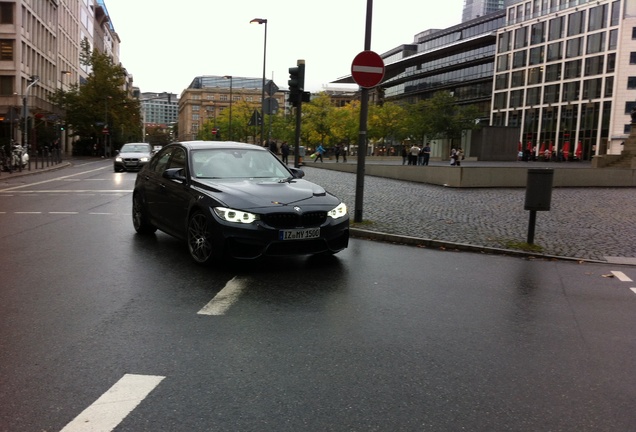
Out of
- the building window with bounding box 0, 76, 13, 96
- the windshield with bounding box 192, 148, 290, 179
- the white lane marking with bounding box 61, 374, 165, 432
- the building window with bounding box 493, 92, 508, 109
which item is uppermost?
the building window with bounding box 493, 92, 508, 109

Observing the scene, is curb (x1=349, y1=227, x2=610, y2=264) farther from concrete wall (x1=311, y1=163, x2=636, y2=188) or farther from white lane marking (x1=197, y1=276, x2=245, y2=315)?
concrete wall (x1=311, y1=163, x2=636, y2=188)

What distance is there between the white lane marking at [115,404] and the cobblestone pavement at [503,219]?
272 inches

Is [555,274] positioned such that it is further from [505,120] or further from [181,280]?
[505,120]

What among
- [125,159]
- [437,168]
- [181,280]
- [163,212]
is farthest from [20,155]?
[181,280]

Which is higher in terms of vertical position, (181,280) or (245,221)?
(245,221)

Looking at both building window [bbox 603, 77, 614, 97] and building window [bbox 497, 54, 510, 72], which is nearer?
building window [bbox 603, 77, 614, 97]

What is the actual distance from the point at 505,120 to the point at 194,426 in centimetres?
9114

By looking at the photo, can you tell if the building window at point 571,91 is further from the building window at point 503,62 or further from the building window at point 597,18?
the building window at point 503,62

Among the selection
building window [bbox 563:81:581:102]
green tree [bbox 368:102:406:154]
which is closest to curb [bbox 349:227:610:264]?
green tree [bbox 368:102:406:154]

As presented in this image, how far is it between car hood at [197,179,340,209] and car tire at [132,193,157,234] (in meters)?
2.15

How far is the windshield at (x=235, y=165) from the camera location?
27.3 ft

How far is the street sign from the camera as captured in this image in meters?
11.5

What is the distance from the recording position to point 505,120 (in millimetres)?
89000

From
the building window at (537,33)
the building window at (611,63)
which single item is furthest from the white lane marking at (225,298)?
the building window at (537,33)
